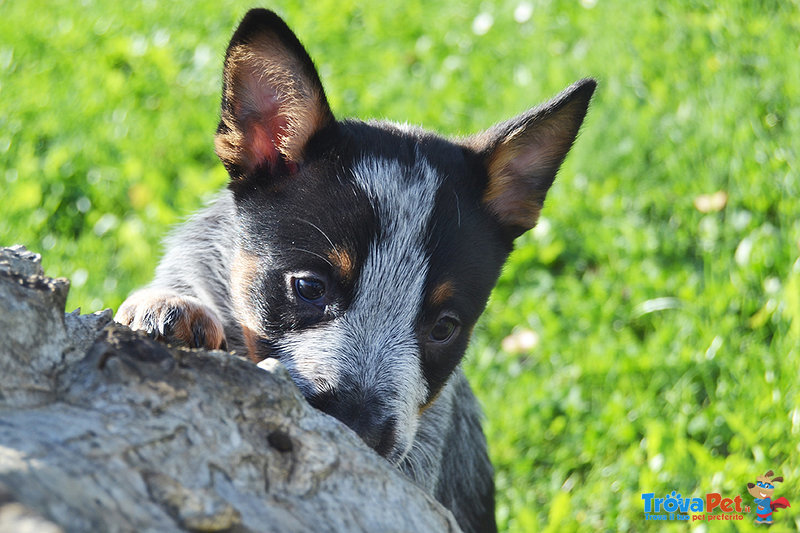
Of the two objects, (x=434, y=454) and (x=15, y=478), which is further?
(x=434, y=454)

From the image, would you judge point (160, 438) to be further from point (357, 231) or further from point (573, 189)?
point (573, 189)

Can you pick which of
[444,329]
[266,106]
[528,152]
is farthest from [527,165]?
[266,106]

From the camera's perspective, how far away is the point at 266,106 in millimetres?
3350

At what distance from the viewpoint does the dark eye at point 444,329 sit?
3.26m

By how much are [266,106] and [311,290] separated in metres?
0.78

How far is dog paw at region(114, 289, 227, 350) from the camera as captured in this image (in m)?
2.80

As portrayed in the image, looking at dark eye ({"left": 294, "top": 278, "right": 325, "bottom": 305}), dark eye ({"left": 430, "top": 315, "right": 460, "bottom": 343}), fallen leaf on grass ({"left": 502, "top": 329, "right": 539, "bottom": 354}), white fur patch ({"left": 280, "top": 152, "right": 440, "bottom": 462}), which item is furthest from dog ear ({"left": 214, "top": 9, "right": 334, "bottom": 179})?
fallen leaf on grass ({"left": 502, "top": 329, "right": 539, "bottom": 354})

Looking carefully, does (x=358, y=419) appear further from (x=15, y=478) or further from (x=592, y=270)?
(x=592, y=270)

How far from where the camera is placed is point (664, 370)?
4684mm

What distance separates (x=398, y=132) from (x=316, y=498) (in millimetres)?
1993

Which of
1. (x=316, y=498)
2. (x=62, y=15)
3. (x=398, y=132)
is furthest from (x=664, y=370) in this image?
(x=62, y=15)

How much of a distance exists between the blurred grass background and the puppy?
1.14 metres

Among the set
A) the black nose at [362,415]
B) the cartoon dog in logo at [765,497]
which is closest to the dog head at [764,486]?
the cartoon dog in logo at [765,497]

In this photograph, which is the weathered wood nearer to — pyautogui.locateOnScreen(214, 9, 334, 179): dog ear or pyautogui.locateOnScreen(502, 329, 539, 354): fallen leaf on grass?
pyautogui.locateOnScreen(214, 9, 334, 179): dog ear
